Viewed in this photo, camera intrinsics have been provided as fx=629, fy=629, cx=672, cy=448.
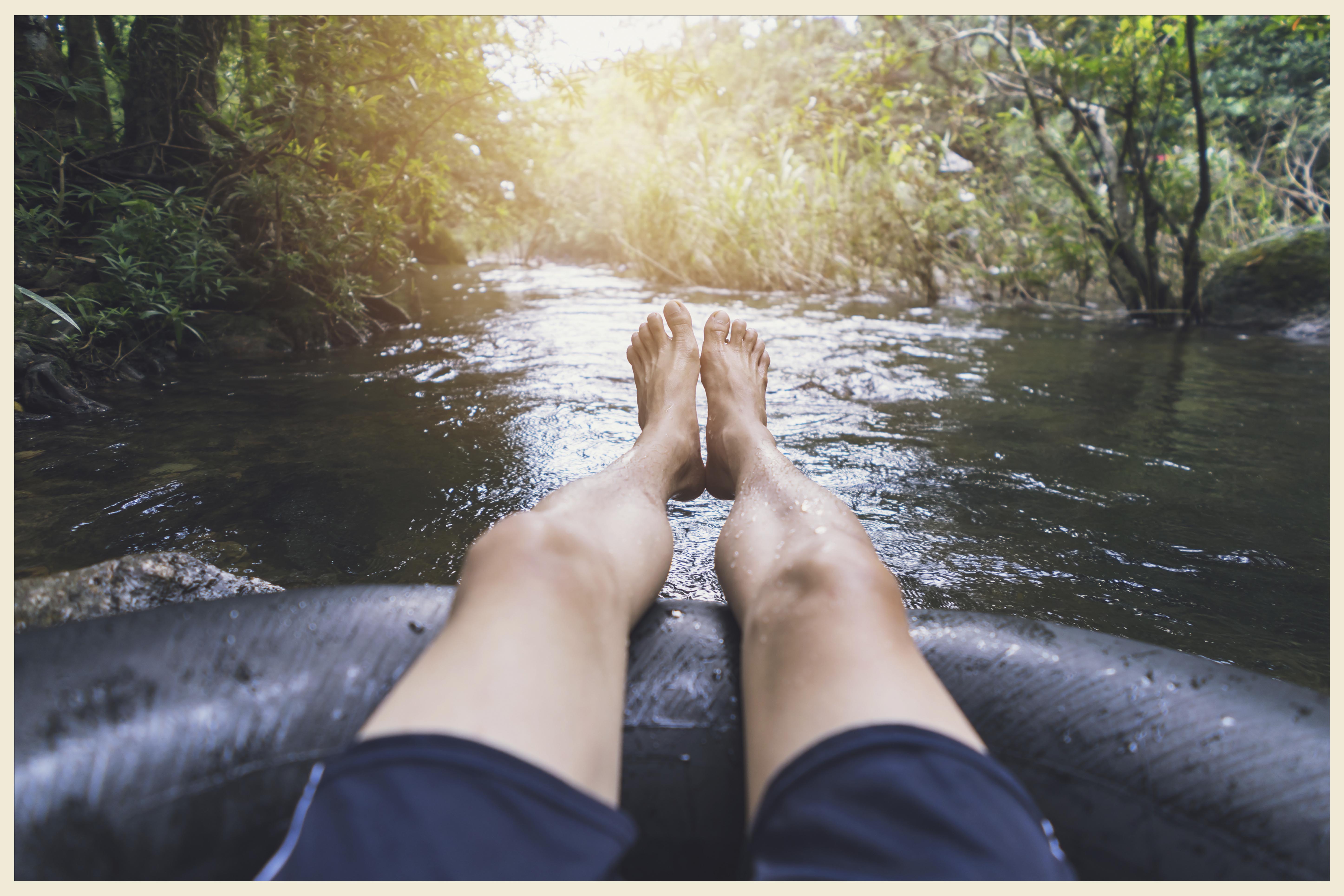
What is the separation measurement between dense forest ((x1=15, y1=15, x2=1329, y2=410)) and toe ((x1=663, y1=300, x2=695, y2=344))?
1.61 meters

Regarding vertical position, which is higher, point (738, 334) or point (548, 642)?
point (738, 334)

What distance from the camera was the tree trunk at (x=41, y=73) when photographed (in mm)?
2545

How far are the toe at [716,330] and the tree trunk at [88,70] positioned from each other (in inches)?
117

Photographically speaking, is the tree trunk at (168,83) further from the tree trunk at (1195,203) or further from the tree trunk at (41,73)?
the tree trunk at (1195,203)

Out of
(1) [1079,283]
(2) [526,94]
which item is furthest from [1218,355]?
(2) [526,94]

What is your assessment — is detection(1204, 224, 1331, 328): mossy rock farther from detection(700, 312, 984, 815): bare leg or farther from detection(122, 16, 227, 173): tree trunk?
detection(122, 16, 227, 173): tree trunk

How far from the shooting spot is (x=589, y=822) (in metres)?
0.54

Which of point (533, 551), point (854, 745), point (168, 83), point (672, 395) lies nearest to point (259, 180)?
point (168, 83)

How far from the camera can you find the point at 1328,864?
58cm

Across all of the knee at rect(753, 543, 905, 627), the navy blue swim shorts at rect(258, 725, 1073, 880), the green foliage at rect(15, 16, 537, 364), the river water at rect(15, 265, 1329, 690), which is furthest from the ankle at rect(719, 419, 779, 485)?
the green foliage at rect(15, 16, 537, 364)

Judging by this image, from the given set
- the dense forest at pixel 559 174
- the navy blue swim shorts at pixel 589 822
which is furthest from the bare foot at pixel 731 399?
the dense forest at pixel 559 174

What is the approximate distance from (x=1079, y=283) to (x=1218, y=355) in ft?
8.99

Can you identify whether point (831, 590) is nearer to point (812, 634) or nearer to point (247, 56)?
point (812, 634)

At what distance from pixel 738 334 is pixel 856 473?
0.74m
